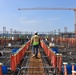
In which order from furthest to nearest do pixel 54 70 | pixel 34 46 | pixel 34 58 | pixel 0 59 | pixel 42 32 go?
pixel 42 32 → pixel 0 59 → pixel 34 58 → pixel 34 46 → pixel 54 70

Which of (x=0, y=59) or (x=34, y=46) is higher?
(x=34, y=46)

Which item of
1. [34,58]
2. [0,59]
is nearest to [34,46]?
[34,58]

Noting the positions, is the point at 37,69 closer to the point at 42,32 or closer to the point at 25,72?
the point at 25,72

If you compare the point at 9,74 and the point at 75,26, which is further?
the point at 75,26

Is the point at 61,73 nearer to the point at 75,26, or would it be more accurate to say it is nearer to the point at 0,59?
the point at 0,59

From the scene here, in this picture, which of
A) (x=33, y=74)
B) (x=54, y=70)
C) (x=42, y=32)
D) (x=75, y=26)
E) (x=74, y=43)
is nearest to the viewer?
(x=33, y=74)

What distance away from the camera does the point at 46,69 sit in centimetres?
1445

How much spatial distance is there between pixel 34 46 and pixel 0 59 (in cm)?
972

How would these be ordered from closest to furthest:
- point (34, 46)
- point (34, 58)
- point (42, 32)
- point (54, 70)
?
1. point (54, 70)
2. point (34, 46)
3. point (34, 58)
4. point (42, 32)

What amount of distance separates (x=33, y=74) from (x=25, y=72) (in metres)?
0.71

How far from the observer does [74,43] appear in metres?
55.5

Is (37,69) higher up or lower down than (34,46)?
lower down

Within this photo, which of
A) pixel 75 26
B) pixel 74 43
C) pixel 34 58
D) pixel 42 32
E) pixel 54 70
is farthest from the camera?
pixel 42 32

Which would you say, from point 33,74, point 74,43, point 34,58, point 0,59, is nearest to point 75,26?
point 74,43
